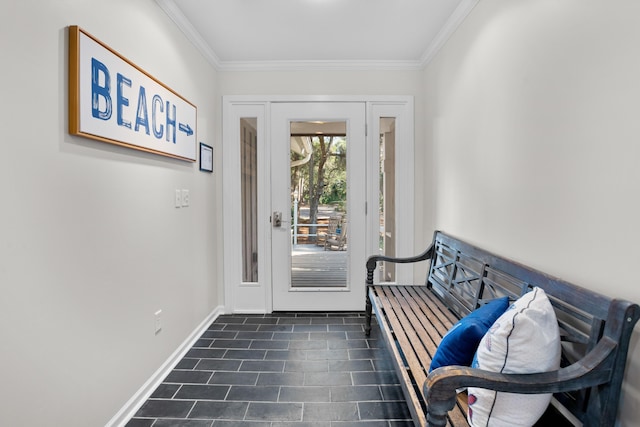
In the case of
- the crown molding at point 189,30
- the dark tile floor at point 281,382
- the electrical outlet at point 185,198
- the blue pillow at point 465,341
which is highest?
the crown molding at point 189,30

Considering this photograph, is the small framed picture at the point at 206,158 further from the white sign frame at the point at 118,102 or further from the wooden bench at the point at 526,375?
the wooden bench at the point at 526,375

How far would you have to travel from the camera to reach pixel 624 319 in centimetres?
100

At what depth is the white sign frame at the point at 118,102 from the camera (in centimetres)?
143

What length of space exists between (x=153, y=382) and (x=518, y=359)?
2.00m

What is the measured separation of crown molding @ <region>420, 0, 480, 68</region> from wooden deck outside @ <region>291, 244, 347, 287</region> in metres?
1.93

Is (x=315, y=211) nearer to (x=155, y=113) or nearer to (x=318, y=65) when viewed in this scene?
(x=318, y=65)

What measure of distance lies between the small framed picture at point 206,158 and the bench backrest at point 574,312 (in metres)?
2.16

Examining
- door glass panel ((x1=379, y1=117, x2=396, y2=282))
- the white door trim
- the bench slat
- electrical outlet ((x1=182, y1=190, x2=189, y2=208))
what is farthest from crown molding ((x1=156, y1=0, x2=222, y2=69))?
the bench slat

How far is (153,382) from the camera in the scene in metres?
2.09

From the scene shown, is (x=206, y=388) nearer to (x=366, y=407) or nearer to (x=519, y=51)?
(x=366, y=407)

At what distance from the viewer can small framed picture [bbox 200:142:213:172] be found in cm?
290

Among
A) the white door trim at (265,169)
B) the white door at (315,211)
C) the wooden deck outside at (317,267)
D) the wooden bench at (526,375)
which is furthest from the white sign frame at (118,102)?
the wooden bench at (526,375)

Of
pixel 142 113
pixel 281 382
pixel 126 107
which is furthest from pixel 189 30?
pixel 281 382

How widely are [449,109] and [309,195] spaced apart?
143 centimetres
